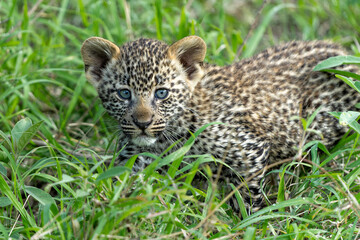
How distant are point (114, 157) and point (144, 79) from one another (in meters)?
0.90

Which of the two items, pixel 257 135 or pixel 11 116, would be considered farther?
pixel 11 116

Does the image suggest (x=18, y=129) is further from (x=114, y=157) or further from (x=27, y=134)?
(x=114, y=157)

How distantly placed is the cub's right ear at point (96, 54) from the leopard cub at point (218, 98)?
0.01 m

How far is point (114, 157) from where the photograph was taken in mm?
5348

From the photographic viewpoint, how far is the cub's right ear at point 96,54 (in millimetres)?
5904

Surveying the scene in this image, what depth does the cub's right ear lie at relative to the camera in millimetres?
5904

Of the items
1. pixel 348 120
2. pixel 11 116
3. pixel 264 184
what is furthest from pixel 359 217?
pixel 11 116

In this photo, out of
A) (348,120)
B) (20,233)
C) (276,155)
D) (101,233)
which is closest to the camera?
(101,233)

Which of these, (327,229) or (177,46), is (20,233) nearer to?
(177,46)

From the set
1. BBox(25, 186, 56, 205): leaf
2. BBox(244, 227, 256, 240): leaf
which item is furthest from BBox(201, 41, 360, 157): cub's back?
BBox(25, 186, 56, 205): leaf

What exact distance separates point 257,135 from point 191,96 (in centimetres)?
89

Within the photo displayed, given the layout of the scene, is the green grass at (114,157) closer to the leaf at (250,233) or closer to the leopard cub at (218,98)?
the leaf at (250,233)

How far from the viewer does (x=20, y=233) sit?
16.4ft

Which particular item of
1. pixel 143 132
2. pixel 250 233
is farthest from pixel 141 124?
pixel 250 233
